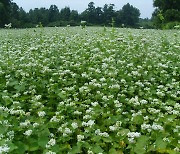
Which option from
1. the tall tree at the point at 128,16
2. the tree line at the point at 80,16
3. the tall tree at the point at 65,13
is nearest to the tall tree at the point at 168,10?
the tree line at the point at 80,16

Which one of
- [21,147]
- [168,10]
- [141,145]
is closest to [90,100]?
[141,145]

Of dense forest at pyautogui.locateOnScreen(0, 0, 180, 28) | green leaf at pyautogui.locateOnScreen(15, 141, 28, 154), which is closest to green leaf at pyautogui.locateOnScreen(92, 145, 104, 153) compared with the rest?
green leaf at pyautogui.locateOnScreen(15, 141, 28, 154)

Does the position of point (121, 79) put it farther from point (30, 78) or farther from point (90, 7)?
point (90, 7)

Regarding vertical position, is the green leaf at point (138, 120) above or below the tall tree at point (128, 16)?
above

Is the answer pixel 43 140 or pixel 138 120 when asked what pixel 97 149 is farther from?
pixel 138 120

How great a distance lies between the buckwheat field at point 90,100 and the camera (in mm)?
3959

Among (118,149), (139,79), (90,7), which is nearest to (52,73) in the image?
(139,79)

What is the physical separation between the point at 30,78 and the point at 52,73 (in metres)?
0.50

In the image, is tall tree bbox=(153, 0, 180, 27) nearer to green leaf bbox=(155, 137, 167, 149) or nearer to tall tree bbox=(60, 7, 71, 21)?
tall tree bbox=(60, 7, 71, 21)

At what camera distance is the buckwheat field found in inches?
156

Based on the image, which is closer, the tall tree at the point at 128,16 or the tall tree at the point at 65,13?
the tall tree at the point at 65,13

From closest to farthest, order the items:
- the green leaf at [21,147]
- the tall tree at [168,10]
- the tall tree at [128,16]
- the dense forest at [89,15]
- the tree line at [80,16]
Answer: the green leaf at [21,147]
the tall tree at [168,10]
the dense forest at [89,15]
the tree line at [80,16]
the tall tree at [128,16]

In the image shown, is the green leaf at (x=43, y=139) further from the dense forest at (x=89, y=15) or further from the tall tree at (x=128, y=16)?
the tall tree at (x=128, y=16)

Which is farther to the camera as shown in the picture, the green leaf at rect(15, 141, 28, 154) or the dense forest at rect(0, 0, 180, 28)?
the dense forest at rect(0, 0, 180, 28)
